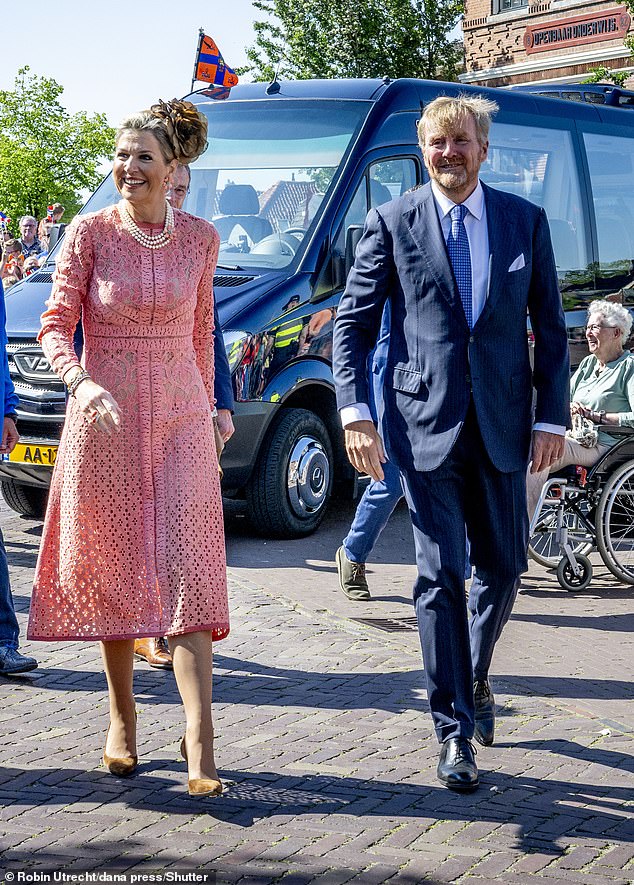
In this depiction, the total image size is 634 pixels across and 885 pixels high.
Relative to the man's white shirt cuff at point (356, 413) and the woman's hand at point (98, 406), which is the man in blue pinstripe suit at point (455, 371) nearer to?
the man's white shirt cuff at point (356, 413)

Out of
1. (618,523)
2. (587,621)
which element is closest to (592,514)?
(618,523)

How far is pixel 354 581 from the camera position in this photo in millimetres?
6750

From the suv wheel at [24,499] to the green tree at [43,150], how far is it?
131 feet

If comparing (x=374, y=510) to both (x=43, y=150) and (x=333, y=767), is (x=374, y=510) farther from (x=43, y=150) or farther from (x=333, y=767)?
(x=43, y=150)

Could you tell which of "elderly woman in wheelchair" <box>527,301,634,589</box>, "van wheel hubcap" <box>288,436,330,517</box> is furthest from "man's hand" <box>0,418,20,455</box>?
"van wheel hubcap" <box>288,436,330,517</box>

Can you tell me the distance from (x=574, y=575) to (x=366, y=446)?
3.25 meters

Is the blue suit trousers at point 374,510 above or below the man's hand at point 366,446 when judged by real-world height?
below

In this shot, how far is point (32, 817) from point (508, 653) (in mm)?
2558

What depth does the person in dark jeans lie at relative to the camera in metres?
5.25

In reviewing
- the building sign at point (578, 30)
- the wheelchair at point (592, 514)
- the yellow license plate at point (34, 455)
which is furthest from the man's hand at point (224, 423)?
the building sign at point (578, 30)

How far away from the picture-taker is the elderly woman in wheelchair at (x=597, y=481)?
7.04m

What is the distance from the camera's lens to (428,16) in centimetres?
3375

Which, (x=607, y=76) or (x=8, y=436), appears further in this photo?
(x=607, y=76)

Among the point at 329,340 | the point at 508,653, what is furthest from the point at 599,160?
the point at 508,653
